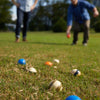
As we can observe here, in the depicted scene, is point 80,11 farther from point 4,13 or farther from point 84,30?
point 4,13

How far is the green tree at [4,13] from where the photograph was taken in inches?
1581

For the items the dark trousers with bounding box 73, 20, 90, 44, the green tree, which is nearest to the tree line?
the green tree

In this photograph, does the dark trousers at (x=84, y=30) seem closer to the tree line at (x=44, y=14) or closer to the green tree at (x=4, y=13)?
the green tree at (x=4, y=13)

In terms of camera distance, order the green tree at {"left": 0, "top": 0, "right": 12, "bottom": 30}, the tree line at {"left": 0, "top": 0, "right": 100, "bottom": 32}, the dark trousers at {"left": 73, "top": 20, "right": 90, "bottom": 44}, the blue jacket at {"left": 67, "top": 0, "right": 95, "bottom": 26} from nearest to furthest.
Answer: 1. the blue jacket at {"left": 67, "top": 0, "right": 95, "bottom": 26}
2. the dark trousers at {"left": 73, "top": 20, "right": 90, "bottom": 44}
3. the green tree at {"left": 0, "top": 0, "right": 12, "bottom": 30}
4. the tree line at {"left": 0, "top": 0, "right": 100, "bottom": 32}

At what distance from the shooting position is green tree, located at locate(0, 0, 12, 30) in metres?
40.2

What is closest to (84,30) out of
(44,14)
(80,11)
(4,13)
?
(80,11)

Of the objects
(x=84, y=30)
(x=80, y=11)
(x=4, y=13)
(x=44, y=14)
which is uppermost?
(x=44, y=14)

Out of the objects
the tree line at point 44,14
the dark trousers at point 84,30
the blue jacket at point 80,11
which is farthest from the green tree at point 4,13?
the blue jacket at point 80,11

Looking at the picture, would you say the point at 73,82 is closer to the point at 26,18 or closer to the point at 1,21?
the point at 26,18

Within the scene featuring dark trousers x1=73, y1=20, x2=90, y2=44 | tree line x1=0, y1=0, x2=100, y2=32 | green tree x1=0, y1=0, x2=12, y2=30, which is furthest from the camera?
tree line x1=0, y1=0, x2=100, y2=32

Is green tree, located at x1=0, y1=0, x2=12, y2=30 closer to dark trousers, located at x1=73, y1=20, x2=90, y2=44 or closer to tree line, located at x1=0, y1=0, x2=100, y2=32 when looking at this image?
tree line, located at x1=0, y1=0, x2=100, y2=32

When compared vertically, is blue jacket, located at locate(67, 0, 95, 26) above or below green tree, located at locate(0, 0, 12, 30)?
below

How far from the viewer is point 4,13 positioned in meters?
40.8

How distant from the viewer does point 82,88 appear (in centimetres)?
155
